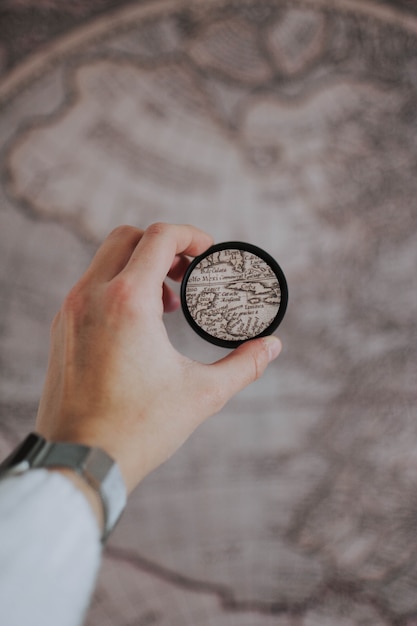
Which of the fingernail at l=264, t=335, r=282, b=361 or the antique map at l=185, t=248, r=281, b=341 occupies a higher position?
the antique map at l=185, t=248, r=281, b=341

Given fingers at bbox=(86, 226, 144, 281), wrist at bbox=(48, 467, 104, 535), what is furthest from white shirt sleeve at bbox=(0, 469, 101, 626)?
fingers at bbox=(86, 226, 144, 281)

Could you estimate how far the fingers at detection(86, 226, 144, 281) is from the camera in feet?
2.77

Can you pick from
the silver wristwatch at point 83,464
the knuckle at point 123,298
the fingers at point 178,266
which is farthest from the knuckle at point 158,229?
the silver wristwatch at point 83,464

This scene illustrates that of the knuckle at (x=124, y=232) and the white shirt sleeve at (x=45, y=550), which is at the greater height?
the knuckle at (x=124, y=232)

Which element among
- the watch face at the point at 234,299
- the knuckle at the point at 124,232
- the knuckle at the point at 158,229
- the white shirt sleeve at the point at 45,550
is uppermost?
the knuckle at the point at 124,232

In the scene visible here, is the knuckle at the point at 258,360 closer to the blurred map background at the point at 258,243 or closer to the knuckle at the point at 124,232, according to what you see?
the knuckle at the point at 124,232

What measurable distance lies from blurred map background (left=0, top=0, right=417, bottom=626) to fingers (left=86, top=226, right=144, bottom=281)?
0.50m

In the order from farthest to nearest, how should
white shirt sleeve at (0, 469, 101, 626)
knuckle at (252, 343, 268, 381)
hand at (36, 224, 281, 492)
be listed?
knuckle at (252, 343, 268, 381) → hand at (36, 224, 281, 492) → white shirt sleeve at (0, 469, 101, 626)

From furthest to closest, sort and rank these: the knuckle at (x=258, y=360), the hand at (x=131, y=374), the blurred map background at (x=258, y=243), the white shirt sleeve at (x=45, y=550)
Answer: the blurred map background at (x=258, y=243) < the knuckle at (x=258, y=360) < the hand at (x=131, y=374) < the white shirt sleeve at (x=45, y=550)

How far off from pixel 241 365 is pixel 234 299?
137 mm

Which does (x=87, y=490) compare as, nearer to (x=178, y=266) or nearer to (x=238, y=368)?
(x=238, y=368)

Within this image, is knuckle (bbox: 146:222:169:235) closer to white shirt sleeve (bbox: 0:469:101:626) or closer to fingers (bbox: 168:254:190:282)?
fingers (bbox: 168:254:190:282)

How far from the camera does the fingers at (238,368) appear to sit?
771mm

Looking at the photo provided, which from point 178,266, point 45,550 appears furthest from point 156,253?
point 45,550
